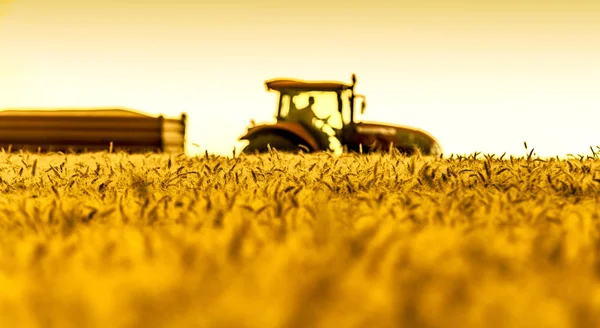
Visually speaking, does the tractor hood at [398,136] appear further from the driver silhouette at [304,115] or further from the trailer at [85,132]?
the trailer at [85,132]

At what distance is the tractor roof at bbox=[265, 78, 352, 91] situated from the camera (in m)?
11.0

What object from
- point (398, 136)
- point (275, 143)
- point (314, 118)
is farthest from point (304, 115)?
point (398, 136)

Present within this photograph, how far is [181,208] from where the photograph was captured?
8.61ft

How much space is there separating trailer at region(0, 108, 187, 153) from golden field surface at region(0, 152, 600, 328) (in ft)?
48.2

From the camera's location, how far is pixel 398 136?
12047 mm

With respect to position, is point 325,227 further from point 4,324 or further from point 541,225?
point 4,324

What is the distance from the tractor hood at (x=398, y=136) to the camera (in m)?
11.7

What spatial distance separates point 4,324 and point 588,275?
1.16 meters

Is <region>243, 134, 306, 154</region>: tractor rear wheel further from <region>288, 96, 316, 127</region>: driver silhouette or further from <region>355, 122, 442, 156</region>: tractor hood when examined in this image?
<region>355, 122, 442, 156</region>: tractor hood

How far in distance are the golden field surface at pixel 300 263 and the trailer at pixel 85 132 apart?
14689 mm

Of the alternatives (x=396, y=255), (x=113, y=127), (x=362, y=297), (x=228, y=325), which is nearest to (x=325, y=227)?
(x=396, y=255)

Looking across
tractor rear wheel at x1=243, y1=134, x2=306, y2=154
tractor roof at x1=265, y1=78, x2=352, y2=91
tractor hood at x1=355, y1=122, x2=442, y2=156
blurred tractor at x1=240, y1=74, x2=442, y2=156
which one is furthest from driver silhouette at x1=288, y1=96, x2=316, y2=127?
tractor hood at x1=355, y1=122, x2=442, y2=156

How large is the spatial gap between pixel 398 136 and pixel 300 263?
34.9ft

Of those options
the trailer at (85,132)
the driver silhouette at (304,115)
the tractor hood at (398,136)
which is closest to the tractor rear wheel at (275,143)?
the driver silhouette at (304,115)
